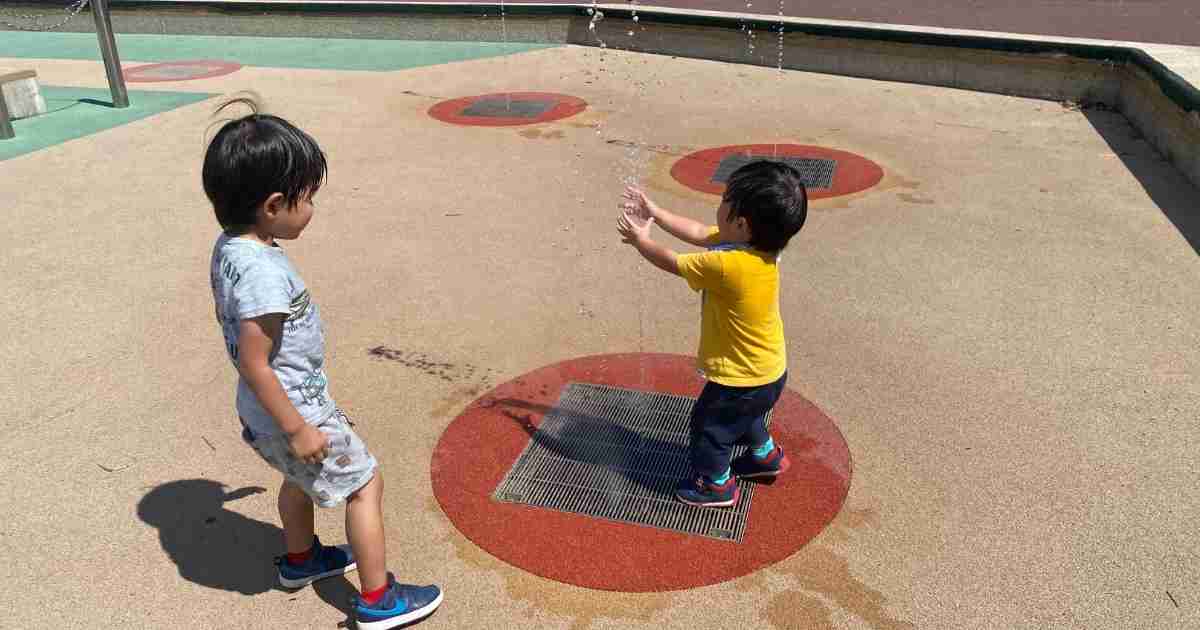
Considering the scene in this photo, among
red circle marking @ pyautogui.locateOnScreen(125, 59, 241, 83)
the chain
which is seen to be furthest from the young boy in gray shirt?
the chain

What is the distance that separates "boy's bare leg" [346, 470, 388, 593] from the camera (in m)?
2.50

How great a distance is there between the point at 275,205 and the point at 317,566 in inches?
48.4

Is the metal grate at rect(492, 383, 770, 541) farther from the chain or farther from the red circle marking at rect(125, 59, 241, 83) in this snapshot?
the chain

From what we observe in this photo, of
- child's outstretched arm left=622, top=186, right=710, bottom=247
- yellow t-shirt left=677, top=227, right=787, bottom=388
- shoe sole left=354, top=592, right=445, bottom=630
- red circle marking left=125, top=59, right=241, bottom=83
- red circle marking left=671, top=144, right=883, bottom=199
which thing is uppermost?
child's outstretched arm left=622, top=186, right=710, bottom=247

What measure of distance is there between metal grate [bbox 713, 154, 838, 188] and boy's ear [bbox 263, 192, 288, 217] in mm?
4988

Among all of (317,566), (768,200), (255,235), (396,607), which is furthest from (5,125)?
(768,200)

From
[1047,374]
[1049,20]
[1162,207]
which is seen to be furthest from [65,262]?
[1049,20]

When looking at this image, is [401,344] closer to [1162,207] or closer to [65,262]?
[65,262]

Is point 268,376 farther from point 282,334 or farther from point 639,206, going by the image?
point 639,206

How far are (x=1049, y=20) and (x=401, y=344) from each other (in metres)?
11.9

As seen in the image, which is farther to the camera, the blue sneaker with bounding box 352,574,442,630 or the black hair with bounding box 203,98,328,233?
the blue sneaker with bounding box 352,574,442,630

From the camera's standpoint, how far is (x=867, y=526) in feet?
10.0

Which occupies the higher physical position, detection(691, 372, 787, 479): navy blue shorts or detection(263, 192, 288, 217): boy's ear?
detection(263, 192, 288, 217): boy's ear

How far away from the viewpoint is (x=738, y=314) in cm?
280
